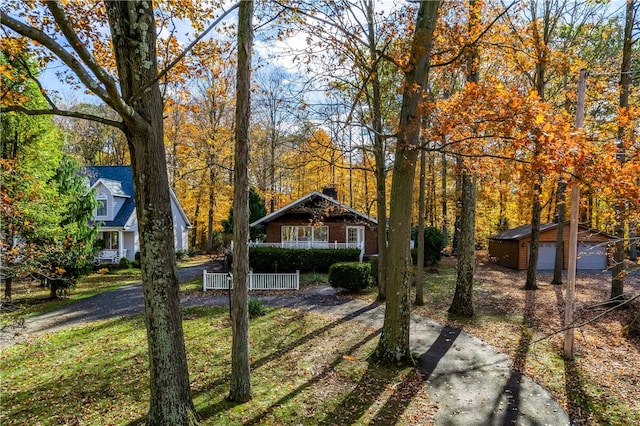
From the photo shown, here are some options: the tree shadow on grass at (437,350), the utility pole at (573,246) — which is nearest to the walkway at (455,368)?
the tree shadow on grass at (437,350)

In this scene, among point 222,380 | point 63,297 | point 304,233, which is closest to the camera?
point 222,380

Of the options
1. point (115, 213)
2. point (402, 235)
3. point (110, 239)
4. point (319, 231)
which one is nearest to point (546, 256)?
point (319, 231)

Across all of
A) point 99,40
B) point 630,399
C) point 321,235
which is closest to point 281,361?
point 630,399

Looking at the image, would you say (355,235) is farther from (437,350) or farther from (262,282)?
(437,350)

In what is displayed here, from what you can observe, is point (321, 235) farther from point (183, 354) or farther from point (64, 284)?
point (183, 354)

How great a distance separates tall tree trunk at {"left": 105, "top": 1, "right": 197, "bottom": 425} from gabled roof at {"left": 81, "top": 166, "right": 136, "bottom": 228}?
22.8 meters

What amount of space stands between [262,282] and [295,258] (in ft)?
12.5

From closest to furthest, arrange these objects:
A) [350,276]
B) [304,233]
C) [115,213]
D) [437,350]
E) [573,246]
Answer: [573,246] → [437,350] → [350,276] → [304,233] → [115,213]

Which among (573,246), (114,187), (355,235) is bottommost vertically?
(355,235)

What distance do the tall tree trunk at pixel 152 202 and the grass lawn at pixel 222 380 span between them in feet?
3.78

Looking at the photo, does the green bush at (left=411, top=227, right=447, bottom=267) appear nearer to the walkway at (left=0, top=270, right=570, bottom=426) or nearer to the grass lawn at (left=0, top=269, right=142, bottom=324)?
the walkway at (left=0, top=270, right=570, bottom=426)

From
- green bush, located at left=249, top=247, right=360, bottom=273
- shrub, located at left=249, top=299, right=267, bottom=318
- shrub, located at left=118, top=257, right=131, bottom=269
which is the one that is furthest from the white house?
shrub, located at left=249, top=299, right=267, bottom=318

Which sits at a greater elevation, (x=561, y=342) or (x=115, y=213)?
(x=115, y=213)

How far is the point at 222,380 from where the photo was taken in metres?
6.56
